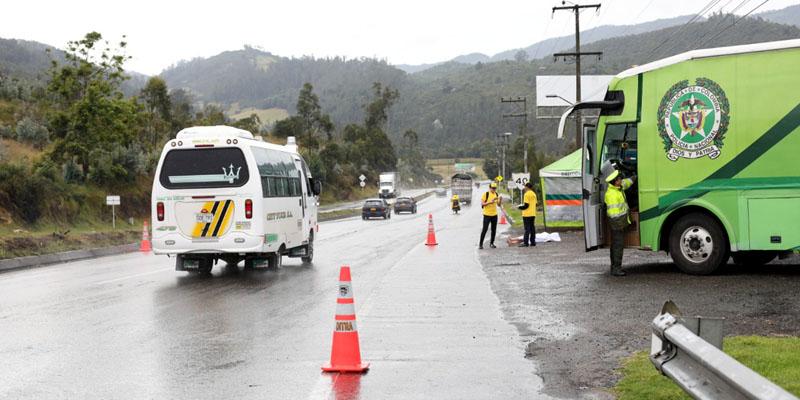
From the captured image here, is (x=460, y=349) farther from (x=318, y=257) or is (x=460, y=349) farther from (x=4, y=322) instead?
(x=318, y=257)

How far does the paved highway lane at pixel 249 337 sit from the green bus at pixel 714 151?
3482 millimetres

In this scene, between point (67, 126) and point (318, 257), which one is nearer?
point (318, 257)

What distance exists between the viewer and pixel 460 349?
840 centimetres

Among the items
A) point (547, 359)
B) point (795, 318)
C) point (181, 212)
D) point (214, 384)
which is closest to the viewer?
point (214, 384)

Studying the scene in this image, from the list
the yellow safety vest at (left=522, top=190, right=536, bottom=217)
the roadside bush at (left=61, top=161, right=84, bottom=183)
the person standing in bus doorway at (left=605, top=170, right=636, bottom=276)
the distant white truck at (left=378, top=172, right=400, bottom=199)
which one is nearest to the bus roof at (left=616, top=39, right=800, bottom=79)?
the person standing in bus doorway at (left=605, top=170, right=636, bottom=276)

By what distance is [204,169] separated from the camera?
50.6 ft

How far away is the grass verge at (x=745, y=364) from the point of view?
19.8 ft

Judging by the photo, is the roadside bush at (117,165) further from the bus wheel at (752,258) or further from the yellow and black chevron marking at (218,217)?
the bus wheel at (752,258)

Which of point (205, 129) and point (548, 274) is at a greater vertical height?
point (205, 129)

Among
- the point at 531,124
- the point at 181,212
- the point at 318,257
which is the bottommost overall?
the point at 318,257

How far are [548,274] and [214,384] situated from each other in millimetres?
9832

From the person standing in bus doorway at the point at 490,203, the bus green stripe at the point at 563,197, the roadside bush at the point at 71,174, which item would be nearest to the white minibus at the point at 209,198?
the person standing in bus doorway at the point at 490,203

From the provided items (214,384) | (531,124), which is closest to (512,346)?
(214,384)

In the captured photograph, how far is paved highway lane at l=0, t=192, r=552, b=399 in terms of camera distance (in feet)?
22.3
